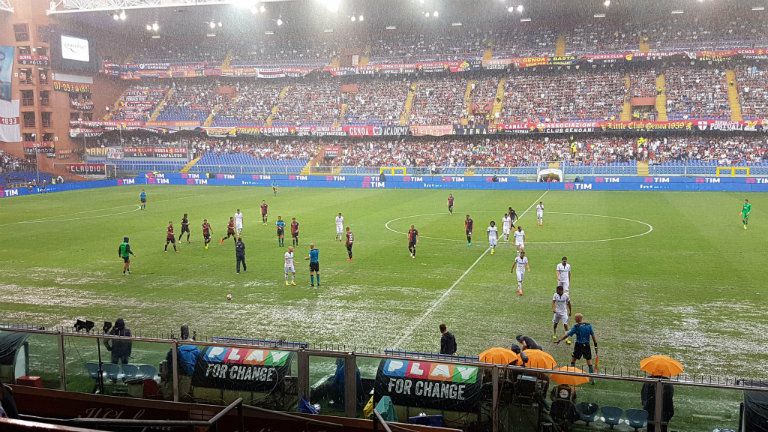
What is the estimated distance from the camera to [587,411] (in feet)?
28.2

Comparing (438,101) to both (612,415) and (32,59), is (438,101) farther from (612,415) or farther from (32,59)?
(612,415)

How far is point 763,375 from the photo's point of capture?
42.5 feet

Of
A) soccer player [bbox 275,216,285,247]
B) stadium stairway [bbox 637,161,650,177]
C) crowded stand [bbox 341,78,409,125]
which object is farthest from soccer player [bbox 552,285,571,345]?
crowded stand [bbox 341,78,409,125]

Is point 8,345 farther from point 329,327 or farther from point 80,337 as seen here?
point 329,327

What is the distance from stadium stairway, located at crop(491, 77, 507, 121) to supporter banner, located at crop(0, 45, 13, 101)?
49.7 m

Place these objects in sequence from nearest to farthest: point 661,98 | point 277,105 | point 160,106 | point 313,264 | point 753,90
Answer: point 313,264
point 753,90
point 661,98
point 277,105
point 160,106

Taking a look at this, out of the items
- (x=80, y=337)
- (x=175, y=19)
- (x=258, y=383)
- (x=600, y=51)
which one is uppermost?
(x=175, y=19)

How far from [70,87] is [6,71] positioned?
8.70m

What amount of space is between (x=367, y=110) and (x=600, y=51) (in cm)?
2631

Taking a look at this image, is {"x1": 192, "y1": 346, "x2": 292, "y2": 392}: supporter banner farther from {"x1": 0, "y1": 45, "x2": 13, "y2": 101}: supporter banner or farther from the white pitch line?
{"x1": 0, "y1": 45, "x2": 13, "y2": 101}: supporter banner

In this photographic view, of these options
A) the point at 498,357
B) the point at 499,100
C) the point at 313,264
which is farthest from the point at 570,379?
the point at 499,100

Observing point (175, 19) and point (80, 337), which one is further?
point (175, 19)

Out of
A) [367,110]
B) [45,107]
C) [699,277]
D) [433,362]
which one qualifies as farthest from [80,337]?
[45,107]

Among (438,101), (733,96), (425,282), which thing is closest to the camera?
(425,282)
